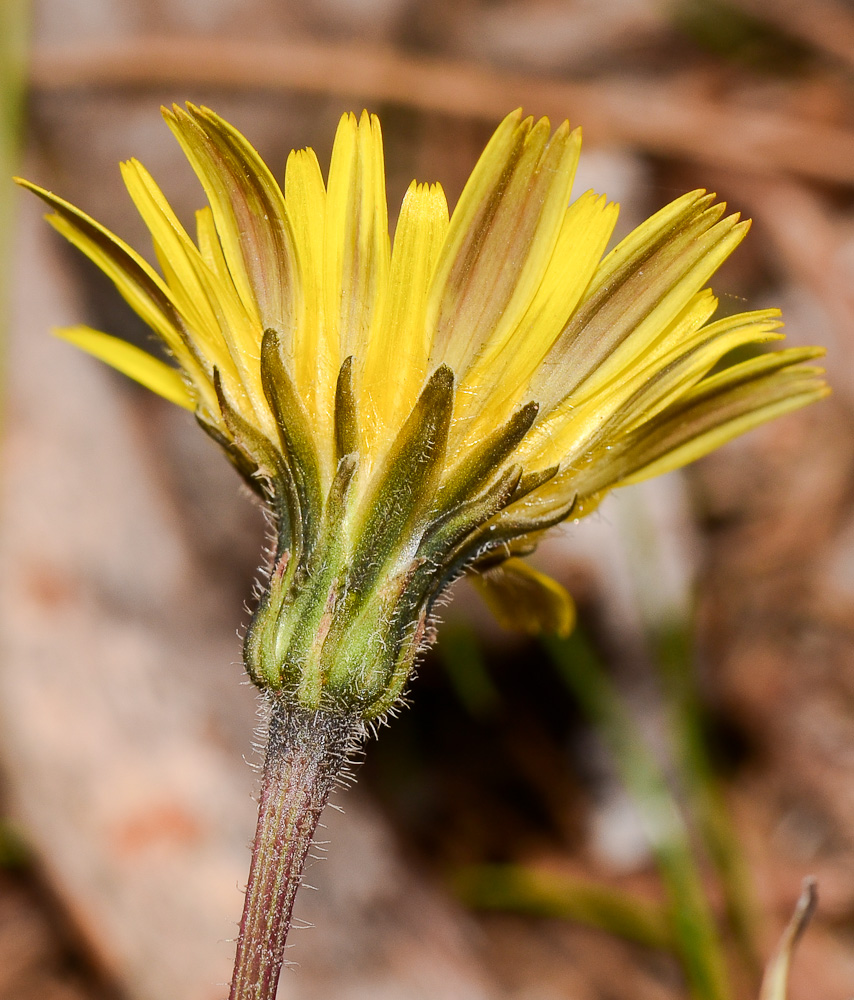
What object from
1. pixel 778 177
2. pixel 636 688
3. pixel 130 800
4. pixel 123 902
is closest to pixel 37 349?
pixel 130 800

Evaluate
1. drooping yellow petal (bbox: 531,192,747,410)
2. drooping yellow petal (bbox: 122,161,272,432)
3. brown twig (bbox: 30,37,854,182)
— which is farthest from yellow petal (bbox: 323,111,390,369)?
brown twig (bbox: 30,37,854,182)

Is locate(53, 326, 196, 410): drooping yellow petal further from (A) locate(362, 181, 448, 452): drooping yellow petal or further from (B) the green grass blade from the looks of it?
A: (B) the green grass blade

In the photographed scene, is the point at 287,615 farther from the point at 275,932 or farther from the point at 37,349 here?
the point at 37,349

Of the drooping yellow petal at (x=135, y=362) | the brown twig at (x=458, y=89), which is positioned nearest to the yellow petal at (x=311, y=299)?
the drooping yellow petal at (x=135, y=362)

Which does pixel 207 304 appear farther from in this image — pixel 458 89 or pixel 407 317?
pixel 458 89

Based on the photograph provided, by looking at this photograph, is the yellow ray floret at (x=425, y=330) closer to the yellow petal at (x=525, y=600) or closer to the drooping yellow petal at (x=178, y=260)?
the drooping yellow petal at (x=178, y=260)

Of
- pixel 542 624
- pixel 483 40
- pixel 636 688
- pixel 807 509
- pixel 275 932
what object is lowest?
pixel 275 932

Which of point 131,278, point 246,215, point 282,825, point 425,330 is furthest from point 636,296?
point 282,825
